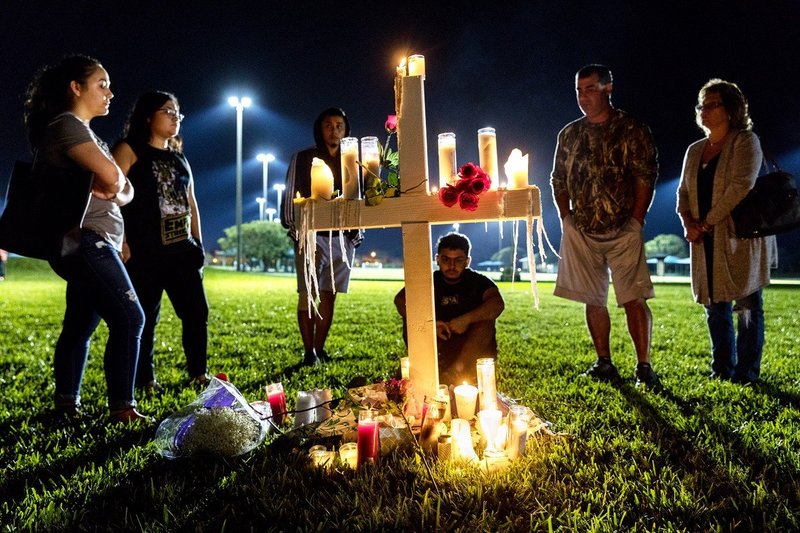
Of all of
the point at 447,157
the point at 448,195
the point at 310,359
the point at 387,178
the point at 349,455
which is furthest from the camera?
the point at 310,359

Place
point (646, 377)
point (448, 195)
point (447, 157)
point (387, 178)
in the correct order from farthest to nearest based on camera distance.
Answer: point (646, 377) → point (387, 178) → point (447, 157) → point (448, 195)

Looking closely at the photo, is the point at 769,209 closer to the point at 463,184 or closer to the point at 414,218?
the point at 463,184

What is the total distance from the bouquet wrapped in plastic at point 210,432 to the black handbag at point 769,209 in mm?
3813

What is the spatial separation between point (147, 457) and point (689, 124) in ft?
100

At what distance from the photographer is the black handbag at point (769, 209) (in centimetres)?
378

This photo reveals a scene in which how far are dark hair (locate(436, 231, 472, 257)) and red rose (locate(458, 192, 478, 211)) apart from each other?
1.25 m

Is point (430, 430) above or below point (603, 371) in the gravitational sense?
above

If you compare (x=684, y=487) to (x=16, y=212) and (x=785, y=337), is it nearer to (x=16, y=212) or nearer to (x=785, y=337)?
(x=16, y=212)

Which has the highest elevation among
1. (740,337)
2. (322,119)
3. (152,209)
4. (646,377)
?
(322,119)

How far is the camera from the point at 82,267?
290 centimetres

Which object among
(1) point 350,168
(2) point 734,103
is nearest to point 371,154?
(1) point 350,168

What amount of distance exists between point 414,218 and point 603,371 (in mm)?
2365

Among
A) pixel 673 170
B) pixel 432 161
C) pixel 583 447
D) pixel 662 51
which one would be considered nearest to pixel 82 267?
pixel 432 161

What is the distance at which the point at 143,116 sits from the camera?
12.5ft
